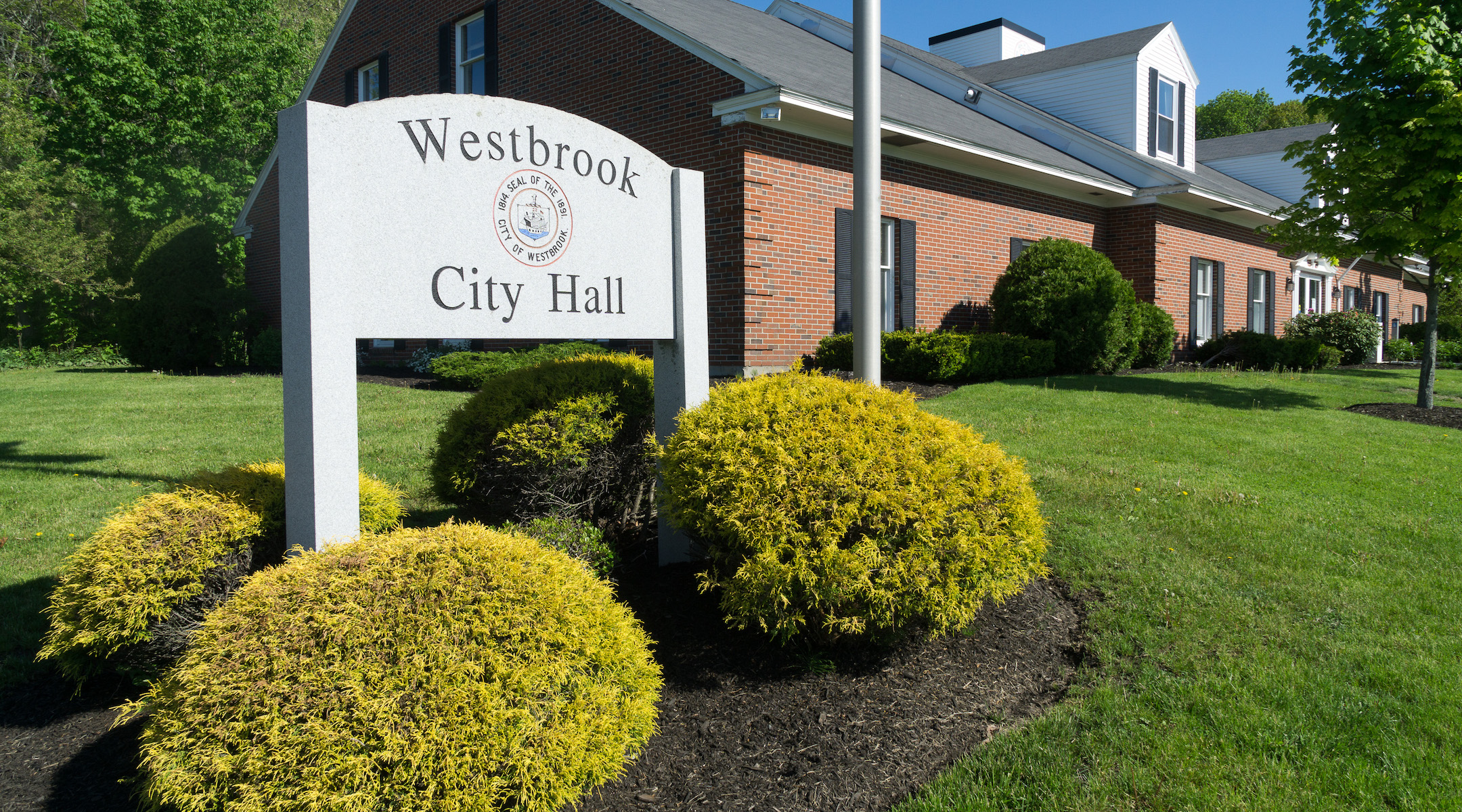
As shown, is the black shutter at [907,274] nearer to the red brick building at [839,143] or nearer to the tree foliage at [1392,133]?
the red brick building at [839,143]

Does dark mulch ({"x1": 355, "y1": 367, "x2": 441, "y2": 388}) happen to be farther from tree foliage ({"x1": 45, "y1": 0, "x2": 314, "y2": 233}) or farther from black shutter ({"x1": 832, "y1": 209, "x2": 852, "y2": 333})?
tree foliage ({"x1": 45, "y1": 0, "x2": 314, "y2": 233})

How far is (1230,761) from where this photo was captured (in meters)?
2.96

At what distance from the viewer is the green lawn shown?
2939 mm

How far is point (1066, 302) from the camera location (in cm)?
1361

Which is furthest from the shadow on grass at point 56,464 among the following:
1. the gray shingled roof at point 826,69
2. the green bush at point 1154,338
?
the green bush at point 1154,338

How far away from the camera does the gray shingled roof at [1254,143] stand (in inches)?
1048

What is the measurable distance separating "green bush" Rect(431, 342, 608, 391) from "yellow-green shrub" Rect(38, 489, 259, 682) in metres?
8.97

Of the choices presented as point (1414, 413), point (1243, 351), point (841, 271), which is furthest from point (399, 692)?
point (1243, 351)

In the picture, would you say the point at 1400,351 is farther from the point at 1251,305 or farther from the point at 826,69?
the point at 826,69

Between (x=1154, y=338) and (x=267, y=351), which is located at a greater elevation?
(x=1154, y=338)

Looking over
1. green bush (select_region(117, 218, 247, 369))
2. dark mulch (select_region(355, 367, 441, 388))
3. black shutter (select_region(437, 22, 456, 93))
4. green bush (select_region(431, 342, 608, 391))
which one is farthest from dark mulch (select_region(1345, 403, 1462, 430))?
green bush (select_region(117, 218, 247, 369))

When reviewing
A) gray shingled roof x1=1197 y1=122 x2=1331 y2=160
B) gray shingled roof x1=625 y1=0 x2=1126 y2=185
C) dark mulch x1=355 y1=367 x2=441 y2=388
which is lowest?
dark mulch x1=355 y1=367 x2=441 y2=388

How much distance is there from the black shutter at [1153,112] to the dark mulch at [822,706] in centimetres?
1866

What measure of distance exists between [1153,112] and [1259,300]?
6759 mm
